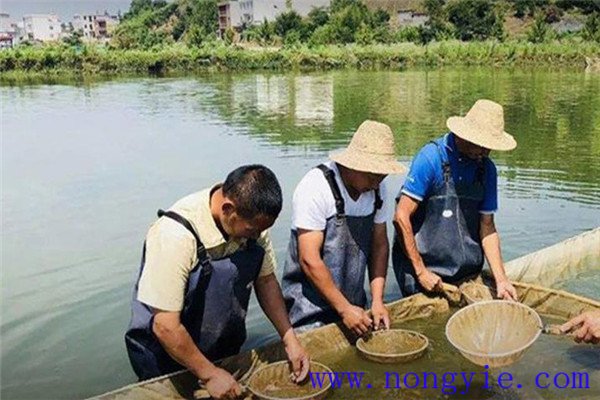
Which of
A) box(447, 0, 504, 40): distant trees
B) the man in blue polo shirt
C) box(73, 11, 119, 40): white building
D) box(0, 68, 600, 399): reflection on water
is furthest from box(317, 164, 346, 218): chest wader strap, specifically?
box(73, 11, 119, 40): white building

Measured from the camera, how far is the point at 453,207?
14.0ft

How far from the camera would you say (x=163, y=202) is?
331 inches

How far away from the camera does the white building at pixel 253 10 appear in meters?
90.3

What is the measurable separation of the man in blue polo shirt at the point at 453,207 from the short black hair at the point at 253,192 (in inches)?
65.2

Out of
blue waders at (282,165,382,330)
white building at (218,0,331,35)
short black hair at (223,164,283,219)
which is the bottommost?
blue waders at (282,165,382,330)

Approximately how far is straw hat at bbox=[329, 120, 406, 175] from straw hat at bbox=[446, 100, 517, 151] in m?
0.58

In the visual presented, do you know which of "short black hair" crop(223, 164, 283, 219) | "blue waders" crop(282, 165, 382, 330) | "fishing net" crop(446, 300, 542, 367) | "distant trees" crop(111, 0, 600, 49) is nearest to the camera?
"short black hair" crop(223, 164, 283, 219)

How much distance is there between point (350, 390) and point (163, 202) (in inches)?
217

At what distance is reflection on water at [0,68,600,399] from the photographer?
190 inches

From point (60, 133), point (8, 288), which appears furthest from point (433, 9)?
point (8, 288)

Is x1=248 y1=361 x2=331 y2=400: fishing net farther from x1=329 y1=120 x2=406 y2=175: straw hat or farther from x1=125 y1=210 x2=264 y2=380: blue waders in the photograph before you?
x1=329 y1=120 x2=406 y2=175: straw hat

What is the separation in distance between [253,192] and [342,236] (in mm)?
1163

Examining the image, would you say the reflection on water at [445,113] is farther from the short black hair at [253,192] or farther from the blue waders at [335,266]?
the short black hair at [253,192]

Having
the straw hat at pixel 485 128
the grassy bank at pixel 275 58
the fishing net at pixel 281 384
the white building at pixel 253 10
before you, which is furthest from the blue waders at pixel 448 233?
the white building at pixel 253 10
